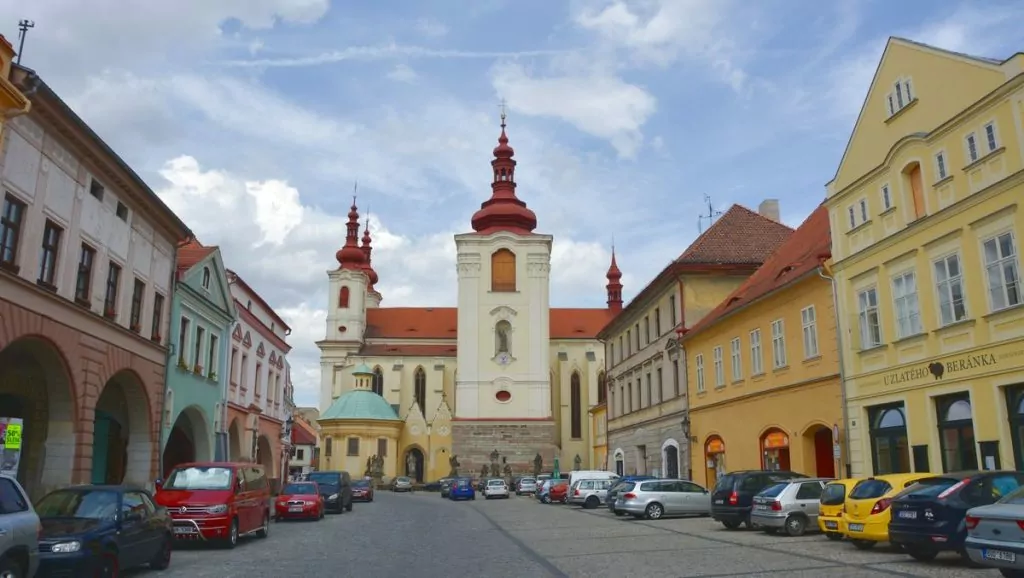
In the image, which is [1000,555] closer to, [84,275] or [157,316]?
[84,275]

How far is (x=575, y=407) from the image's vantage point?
82000 millimetres

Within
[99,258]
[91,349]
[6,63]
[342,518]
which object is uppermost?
[6,63]

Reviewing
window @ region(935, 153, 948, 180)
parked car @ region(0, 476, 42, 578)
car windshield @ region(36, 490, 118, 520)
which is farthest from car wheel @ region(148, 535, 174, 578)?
window @ region(935, 153, 948, 180)

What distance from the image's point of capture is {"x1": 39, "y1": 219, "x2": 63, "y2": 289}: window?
18.3m

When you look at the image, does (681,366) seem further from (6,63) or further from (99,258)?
(6,63)

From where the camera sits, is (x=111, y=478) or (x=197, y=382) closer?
(x=111, y=478)

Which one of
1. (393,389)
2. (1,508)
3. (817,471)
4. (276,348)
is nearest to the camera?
(1,508)

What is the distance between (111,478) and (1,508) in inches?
731

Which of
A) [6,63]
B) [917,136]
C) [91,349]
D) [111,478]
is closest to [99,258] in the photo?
[91,349]

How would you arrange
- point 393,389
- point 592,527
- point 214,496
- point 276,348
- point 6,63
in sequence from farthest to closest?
point 393,389
point 276,348
point 592,527
point 214,496
point 6,63

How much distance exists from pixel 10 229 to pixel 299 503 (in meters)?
13.7

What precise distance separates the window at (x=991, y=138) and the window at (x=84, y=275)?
20.3 meters

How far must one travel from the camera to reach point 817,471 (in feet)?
82.8

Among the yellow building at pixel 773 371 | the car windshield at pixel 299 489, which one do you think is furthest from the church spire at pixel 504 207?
the car windshield at pixel 299 489
